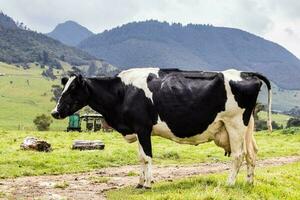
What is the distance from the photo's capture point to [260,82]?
14.4m

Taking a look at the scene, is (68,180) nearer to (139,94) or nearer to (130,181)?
(130,181)

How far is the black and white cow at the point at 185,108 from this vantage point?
1409 centimetres

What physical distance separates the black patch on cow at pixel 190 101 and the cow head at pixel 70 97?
7.03 feet

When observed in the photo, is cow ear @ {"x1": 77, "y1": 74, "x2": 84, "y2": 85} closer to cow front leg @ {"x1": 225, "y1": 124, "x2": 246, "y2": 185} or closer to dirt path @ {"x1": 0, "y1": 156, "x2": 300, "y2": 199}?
dirt path @ {"x1": 0, "y1": 156, "x2": 300, "y2": 199}

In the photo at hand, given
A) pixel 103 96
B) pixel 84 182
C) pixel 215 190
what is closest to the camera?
pixel 215 190

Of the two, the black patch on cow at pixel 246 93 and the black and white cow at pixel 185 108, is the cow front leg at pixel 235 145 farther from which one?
the black patch on cow at pixel 246 93

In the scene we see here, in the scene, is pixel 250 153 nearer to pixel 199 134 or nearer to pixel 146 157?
pixel 199 134

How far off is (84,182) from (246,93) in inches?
244

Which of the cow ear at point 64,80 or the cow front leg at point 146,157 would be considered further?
the cow ear at point 64,80

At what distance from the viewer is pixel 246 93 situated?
1409 centimetres

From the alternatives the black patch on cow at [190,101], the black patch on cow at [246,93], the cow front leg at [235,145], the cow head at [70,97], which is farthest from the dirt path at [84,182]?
the black patch on cow at [246,93]

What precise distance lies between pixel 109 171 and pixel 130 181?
3.05 meters

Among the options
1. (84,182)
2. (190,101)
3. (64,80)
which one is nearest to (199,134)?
(190,101)

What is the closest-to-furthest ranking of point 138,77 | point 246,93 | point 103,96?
point 246,93 → point 138,77 → point 103,96
